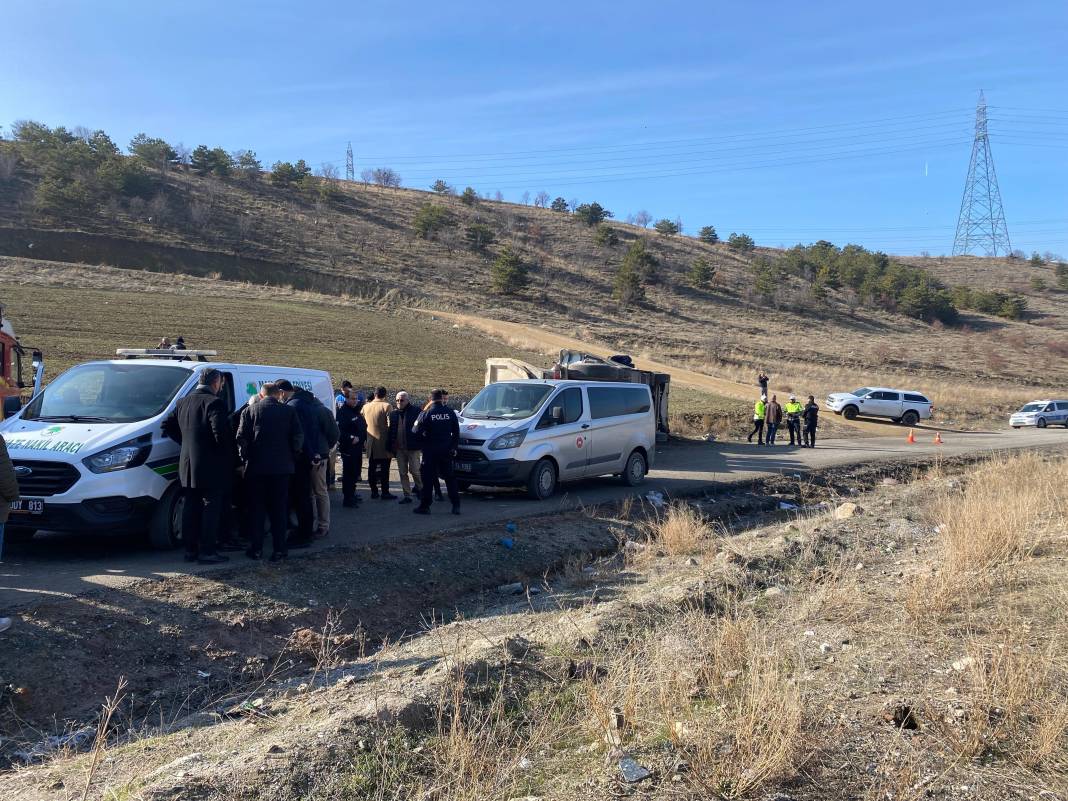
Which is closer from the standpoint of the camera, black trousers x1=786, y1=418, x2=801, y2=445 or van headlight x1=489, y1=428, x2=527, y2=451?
van headlight x1=489, y1=428, x2=527, y2=451

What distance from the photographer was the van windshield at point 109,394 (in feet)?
28.6

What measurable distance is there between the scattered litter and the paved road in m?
5.20

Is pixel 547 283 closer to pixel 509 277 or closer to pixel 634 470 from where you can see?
pixel 509 277

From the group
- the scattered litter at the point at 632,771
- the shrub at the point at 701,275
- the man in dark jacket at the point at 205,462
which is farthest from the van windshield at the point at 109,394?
the shrub at the point at 701,275

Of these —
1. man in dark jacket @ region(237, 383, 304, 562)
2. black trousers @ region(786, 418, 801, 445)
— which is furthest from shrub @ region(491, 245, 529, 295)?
man in dark jacket @ region(237, 383, 304, 562)

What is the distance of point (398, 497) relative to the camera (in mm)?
12859

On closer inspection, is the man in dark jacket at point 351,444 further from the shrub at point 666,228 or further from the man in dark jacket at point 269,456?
the shrub at point 666,228

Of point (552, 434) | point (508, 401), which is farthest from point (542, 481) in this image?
point (508, 401)

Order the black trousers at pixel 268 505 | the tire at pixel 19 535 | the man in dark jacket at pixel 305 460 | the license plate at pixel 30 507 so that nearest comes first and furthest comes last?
the license plate at pixel 30 507
the black trousers at pixel 268 505
the tire at pixel 19 535
the man in dark jacket at pixel 305 460

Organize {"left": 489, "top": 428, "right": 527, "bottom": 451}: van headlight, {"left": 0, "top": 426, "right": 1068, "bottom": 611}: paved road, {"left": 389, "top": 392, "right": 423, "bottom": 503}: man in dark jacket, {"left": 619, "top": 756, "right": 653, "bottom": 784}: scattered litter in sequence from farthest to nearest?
{"left": 489, "top": 428, "right": 527, "bottom": 451}: van headlight < {"left": 389, "top": 392, "right": 423, "bottom": 503}: man in dark jacket < {"left": 0, "top": 426, "right": 1068, "bottom": 611}: paved road < {"left": 619, "top": 756, "right": 653, "bottom": 784}: scattered litter

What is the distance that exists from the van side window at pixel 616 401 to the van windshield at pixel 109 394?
6938mm

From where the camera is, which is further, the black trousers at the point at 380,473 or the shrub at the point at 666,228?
the shrub at the point at 666,228

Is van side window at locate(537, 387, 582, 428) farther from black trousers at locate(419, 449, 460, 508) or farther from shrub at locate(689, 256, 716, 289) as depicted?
shrub at locate(689, 256, 716, 289)

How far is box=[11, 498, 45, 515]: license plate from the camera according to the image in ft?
25.2
